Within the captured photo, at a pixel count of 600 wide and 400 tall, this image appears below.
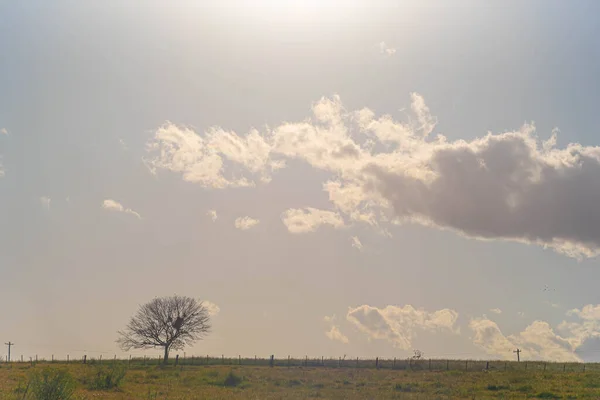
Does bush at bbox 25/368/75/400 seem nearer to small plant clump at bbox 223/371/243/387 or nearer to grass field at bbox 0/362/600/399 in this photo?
grass field at bbox 0/362/600/399

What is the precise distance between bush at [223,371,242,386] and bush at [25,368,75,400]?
21.5 metres

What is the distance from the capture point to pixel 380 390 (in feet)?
156

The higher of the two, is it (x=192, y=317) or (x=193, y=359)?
(x=192, y=317)

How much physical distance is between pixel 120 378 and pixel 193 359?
50.6m

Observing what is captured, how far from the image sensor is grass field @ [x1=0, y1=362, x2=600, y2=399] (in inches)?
1673

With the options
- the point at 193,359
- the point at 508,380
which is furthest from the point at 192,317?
the point at 508,380

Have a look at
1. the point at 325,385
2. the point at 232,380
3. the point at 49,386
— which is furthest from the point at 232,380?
the point at 49,386

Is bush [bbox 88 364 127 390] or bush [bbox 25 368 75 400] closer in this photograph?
bush [bbox 25 368 75 400]

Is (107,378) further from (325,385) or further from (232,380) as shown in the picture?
(325,385)

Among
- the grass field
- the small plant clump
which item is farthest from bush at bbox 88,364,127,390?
the small plant clump

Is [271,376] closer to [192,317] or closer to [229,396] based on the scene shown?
[229,396]

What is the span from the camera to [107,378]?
154ft

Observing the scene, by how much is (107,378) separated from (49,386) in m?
15.6

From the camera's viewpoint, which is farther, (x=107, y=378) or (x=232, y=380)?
(x=232, y=380)
